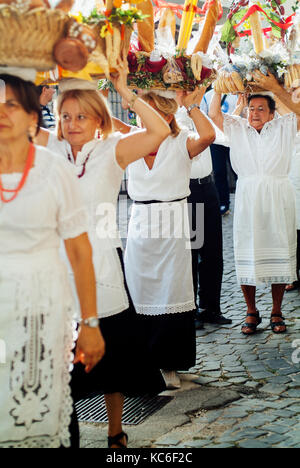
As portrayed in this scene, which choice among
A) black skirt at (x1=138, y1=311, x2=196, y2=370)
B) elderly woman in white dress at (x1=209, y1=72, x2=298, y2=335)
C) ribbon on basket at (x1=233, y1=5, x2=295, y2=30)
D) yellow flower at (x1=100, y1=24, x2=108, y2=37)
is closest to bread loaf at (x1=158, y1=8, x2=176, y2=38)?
ribbon on basket at (x1=233, y1=5, x2=295, y2=30)

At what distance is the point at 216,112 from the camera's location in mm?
5641

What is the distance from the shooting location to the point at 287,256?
18.8 feet

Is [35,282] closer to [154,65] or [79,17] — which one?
[79,17]

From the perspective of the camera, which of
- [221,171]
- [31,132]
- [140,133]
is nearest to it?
[31,132]

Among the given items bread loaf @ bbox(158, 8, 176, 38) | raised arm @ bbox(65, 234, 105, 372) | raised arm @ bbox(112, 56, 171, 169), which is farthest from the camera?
bread loaf @ bbox(158, 8, 176, 38)

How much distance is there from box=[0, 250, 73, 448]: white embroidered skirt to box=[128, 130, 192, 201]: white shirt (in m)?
2.01

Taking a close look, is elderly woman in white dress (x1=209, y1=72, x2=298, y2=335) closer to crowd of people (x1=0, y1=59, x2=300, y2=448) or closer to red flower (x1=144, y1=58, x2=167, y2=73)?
crowd of people (x1=0, y1=59, x2=300, y2=448)

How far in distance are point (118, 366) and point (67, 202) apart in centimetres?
125

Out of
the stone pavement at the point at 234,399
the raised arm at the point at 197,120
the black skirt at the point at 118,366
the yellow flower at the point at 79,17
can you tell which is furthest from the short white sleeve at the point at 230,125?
the yellow flower at the point at 79,17

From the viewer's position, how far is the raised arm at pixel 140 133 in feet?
10.7

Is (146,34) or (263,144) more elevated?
(146,34)

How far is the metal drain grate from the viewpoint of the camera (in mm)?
4090

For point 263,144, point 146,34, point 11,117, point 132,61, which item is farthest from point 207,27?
point 11,117
